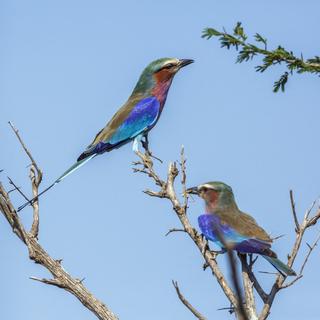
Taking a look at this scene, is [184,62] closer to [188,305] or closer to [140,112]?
[140,112]

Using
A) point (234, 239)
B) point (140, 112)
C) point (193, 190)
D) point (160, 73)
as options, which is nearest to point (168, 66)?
point (160, 73)

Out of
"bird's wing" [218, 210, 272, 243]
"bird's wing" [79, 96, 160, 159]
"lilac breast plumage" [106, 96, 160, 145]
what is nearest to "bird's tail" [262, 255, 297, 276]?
"bird's wing" [218, 210, 272, 243]

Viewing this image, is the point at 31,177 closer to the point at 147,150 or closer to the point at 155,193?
the point at 155,193

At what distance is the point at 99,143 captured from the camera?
300 inches

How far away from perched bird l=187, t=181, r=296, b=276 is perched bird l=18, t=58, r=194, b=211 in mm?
1832

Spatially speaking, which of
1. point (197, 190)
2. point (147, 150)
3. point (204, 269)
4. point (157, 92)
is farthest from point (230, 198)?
point (157, 92)

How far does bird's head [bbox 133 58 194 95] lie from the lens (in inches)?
330

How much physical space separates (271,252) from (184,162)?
0.93 m

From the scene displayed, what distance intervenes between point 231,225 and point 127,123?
3.08 metres

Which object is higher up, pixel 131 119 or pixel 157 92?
pixel 157 92

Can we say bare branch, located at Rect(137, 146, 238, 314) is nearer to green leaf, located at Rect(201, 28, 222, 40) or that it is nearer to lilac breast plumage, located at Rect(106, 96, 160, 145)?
green leaf, located at Rect(201, 28, 222, 40)

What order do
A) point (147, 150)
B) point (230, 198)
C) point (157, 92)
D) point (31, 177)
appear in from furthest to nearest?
point (157, 92)
point (147, 150)
point (230, 198)
point (31, 177)

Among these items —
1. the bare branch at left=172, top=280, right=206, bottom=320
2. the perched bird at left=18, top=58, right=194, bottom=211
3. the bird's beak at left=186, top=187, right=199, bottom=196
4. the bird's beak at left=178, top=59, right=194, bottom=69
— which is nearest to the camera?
the bare branch at left=172, top=280, right=206, bottom=320

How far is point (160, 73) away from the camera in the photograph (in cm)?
848
